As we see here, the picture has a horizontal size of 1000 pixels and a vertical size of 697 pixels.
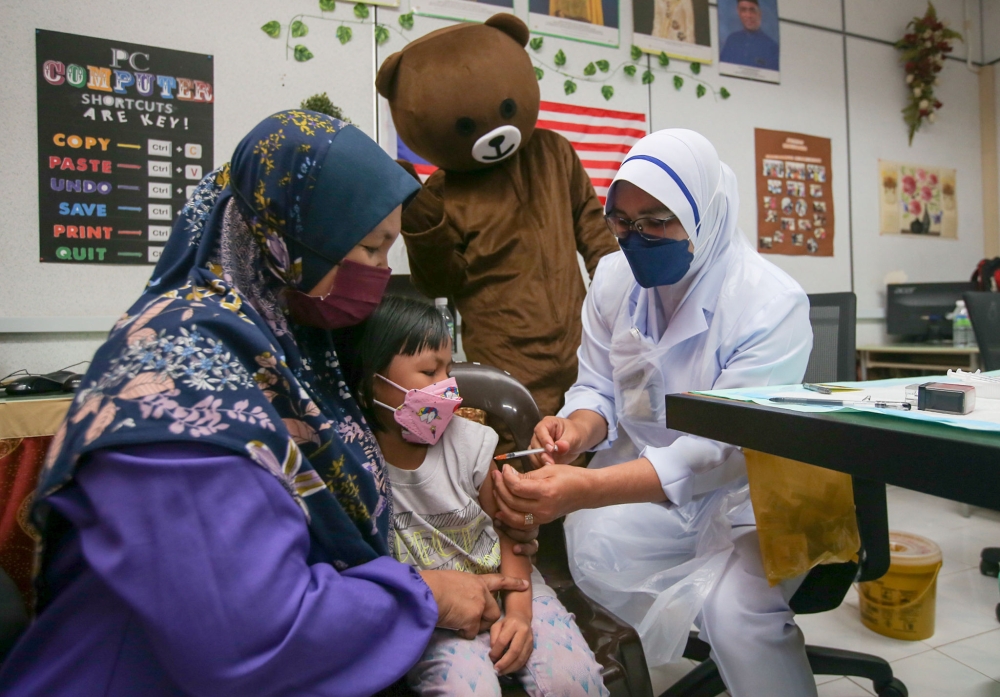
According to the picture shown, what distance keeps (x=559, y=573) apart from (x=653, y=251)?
75 cm

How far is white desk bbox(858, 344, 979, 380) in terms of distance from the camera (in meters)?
3.24

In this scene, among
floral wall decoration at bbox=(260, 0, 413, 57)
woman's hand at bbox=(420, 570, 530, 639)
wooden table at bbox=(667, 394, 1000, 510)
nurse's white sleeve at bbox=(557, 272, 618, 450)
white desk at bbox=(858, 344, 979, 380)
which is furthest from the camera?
white desk at bbox=(858, 344, 979, 380)

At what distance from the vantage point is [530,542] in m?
1.16

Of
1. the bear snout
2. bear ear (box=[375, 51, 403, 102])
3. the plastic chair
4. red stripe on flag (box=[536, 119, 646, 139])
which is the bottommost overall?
the plastic chair

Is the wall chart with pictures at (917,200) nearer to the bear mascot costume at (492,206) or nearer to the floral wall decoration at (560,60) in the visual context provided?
the floral wall decoration at (560,60)

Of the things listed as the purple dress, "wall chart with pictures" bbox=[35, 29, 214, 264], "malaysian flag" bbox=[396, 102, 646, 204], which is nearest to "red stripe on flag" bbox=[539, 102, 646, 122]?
"malaysian flag" bbox=[396, 102, 646, 204]

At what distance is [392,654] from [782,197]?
3.56 m

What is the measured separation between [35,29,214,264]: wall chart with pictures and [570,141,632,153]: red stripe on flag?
166cm

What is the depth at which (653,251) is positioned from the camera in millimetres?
1292

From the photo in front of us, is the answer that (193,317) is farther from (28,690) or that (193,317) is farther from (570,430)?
(570,430)

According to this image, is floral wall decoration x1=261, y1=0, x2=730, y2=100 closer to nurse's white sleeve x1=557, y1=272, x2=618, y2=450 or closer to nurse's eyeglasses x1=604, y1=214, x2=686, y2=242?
nurse's white sleeve x1=557, y1=272, x2=618, y2=450

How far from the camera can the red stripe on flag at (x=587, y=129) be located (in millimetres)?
2967

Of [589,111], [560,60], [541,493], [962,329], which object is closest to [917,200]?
[962,329]

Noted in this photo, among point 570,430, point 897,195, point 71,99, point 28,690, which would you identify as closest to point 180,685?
Result: point 28,690
